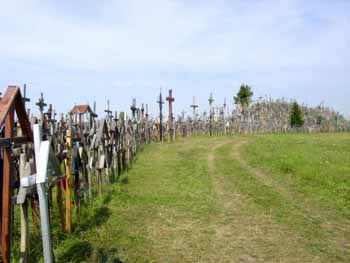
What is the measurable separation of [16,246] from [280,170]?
9.30 metres

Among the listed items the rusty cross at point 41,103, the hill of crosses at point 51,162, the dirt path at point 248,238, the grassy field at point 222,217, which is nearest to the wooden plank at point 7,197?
the hill of crosses at point 51,162

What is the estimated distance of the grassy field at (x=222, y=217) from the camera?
588 cm

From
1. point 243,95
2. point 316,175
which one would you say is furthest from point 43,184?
point 243,95

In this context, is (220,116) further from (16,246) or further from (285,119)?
(16,246)

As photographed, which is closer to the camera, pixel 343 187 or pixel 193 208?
pixel 193 208

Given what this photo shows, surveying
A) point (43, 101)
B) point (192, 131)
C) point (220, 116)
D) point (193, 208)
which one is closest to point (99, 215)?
point (193, 208)

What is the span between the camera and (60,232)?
6.54 meters

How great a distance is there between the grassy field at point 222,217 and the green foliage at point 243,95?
33.1m

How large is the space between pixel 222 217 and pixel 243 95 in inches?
1568

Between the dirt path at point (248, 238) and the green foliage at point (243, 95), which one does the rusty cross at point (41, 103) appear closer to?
the dirt path at point (248, 238)

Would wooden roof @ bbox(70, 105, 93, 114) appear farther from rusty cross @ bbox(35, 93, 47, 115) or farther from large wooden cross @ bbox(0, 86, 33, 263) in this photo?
large wooden cross @ bbox(0, 86, 33, 263)

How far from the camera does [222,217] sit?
7.91 m

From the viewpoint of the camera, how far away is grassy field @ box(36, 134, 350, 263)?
5879mm

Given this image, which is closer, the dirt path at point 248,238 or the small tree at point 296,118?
the dirt path at point 248,238
